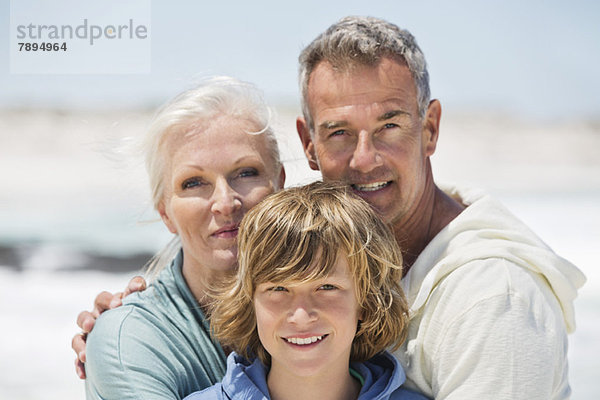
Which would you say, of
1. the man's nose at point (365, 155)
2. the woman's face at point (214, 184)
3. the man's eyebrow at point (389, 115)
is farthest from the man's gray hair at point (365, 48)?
the woman's face at point (214, 184)

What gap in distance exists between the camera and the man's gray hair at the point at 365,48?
2.37m

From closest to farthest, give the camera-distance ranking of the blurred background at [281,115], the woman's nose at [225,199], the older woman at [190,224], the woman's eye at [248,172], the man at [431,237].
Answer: the man at [431,237]
the older woman at [190,224]
the woman's nose at [225,199]
the woman's eye at [248,172]
the blurred background at [281,115]

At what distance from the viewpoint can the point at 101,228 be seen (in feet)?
49.8

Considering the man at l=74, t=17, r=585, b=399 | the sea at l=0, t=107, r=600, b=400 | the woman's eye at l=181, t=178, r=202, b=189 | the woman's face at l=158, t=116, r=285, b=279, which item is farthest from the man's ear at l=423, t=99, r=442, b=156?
the woman's eye at l=181, t=178, r=202, b=189

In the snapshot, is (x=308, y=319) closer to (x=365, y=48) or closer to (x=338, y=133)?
(x=338, y=133)

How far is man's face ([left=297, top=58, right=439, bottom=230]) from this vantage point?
2.35 m

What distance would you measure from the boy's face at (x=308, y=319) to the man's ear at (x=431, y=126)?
699 millimetres

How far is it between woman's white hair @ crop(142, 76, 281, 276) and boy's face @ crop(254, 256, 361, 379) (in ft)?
2.29

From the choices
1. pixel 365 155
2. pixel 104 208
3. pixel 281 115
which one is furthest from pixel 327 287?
pixel 104 208

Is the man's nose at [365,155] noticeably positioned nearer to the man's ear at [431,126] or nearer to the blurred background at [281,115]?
the man's ear at [431,126]

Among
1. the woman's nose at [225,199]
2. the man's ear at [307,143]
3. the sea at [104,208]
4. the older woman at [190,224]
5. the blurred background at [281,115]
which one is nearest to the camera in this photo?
the older woman at [190,224]

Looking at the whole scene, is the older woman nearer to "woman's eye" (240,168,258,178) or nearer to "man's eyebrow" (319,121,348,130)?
"woman's eye" (240,168,258,178)

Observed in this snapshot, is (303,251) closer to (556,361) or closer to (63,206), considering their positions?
(556,361)

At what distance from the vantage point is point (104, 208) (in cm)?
1661
